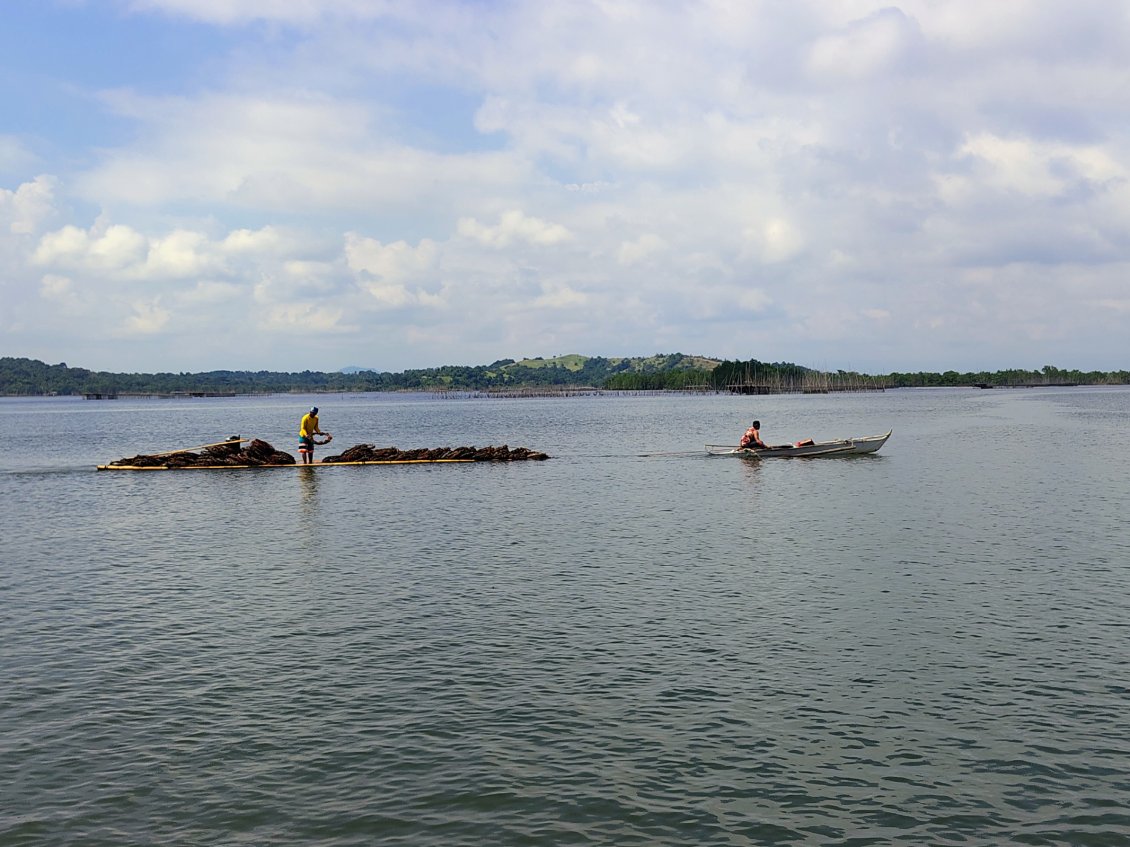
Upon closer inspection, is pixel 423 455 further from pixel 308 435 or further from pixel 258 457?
pixel 258 457

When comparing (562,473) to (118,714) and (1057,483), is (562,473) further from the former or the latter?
(118,714)

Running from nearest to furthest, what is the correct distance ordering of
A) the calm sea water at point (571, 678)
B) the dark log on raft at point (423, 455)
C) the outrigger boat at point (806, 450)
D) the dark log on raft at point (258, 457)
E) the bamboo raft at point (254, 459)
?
1. the calm sea water at point (571, 678)
2. the bamboo raft at point (254, 459)
3. the dark log on raft at point (258, 457)
4. the dark log on raft at point (423, 455)
5. the outrigger boat at point (806, 450)

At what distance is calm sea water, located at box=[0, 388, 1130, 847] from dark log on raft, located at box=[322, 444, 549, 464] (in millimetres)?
21326

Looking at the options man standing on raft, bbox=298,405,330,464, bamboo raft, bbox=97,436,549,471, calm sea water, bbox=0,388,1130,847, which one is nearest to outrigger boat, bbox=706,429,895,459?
bamboo raft, bbox=97,436,549,471

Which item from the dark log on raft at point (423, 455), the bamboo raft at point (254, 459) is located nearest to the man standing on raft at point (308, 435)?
the bamboo raft at point (254, 459)

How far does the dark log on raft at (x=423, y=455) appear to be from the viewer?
58719 millimetres

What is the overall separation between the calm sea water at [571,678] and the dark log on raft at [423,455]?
70.0ft

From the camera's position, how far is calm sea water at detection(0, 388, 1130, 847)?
39.2 feet

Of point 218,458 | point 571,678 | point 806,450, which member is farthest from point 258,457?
point 571,678

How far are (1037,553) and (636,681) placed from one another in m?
17.3

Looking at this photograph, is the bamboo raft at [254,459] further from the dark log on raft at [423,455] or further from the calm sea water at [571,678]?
the calm sea water at [571,678]

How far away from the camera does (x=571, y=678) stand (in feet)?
55.5

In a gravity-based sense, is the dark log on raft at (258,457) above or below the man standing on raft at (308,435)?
below

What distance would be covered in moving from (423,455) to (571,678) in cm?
4396
